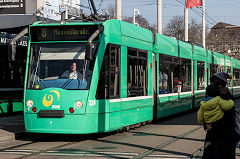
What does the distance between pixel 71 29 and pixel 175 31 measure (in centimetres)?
5954

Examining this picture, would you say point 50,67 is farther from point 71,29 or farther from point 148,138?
point 148,138

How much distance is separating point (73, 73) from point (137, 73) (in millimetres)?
2920

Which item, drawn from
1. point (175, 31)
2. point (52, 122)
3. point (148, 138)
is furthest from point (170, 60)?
point (175, 31)

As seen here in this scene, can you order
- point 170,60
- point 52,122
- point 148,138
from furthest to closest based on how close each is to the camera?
1. point 170,60
2. point 148,138
3. point 52,122

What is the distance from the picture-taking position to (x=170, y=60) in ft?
56.2

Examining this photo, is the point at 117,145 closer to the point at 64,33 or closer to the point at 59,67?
the point at 59,67

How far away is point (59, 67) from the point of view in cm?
1116

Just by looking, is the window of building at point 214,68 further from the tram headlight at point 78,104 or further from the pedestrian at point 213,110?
the pedestrian at point 213,110

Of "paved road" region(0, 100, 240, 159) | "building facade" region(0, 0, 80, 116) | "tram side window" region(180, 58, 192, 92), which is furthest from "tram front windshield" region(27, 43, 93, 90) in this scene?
"tram side window" region(180, 58, 192, 92)

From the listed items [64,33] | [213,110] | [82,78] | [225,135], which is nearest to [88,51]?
[82,78]

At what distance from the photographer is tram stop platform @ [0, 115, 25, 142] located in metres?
12.1

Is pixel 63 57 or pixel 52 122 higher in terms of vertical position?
pixel 63 57

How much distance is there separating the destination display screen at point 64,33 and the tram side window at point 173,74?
4.96 meters

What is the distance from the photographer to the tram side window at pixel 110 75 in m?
11.2
